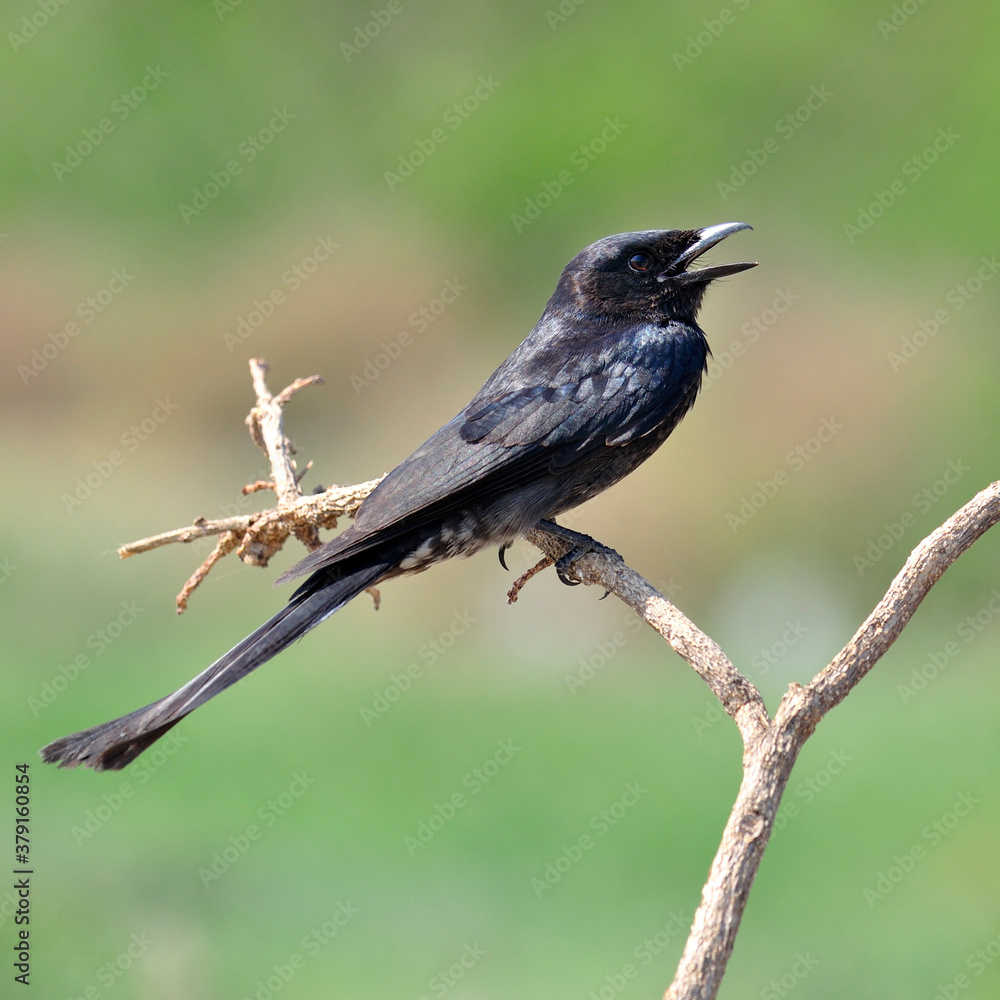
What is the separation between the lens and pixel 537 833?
6852 mm

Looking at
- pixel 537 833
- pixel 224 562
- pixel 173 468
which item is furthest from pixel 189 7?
pixel 537 833

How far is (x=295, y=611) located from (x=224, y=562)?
7384 millimetres

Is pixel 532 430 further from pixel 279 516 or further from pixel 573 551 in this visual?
pixel 279 516

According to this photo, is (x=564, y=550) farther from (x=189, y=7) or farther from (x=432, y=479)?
(x=189, y=7)
